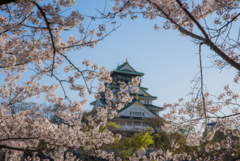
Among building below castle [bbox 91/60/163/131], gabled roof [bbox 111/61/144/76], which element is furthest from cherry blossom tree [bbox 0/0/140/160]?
gabled roof [bbox 111/61/144/76]

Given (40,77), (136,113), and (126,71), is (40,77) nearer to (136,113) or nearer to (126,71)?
(136,113)

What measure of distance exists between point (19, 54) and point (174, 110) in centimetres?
500

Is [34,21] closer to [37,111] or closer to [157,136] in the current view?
[37,111]

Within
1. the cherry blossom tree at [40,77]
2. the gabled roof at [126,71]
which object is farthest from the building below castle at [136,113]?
the cherry blossom tree at [40,77]

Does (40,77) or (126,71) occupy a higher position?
(126,71)

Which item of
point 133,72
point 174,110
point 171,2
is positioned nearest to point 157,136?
point 174,110

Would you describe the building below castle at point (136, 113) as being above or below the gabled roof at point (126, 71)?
below

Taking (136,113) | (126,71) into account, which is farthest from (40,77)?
(126,71)

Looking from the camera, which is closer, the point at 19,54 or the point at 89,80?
the point at 19,54

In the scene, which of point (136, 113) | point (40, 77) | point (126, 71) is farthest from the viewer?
point (126, 71)

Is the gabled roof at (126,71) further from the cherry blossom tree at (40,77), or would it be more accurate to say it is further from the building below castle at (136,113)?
the cherry blossom tree at (40,77)

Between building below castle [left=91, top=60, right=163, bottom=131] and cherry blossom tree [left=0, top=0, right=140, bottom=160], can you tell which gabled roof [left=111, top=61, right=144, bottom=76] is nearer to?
building below castle [left=91, top=60, right=163, bottom=131]

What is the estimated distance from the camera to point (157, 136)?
1705 cm

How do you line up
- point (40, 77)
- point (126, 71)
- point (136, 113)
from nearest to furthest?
point (40, 77) < point (136, 113) < point (126, 71)
